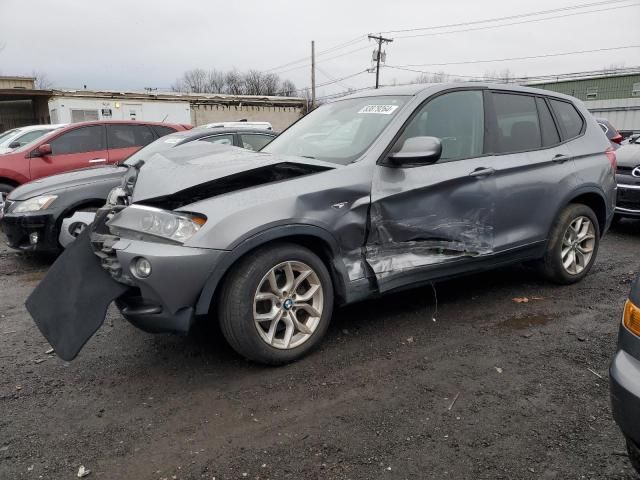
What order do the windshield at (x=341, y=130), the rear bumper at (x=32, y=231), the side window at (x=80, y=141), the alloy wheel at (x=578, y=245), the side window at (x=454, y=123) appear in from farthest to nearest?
the side window at (x=80, y=141) < the rear bumper at (x=32, y=231) < the alloy wheel at (x=578, y=245) < the side window at (x=454, y=123) < the windshield at (x=341, y=130)

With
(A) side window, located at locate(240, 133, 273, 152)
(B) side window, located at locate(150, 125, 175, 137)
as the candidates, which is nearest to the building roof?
(B) side window, located at locate(150, 125, 175, 137)

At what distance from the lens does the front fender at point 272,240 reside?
2904 mm

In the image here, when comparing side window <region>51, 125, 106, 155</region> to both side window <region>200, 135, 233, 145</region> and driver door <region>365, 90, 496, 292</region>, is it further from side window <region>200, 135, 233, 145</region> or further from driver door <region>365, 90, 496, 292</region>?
driver door <region>365, 90, 496, 292</region>

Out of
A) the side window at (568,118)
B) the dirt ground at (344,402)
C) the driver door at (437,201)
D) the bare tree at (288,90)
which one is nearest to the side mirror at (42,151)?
the dirt ground at (344,402)

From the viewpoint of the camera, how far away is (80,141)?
8.12m

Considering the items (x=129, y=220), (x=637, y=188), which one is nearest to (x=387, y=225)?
(x=129, y=220)

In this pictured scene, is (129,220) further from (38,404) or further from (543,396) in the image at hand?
(543,396)

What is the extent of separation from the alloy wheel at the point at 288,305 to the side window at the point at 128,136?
20.1 ft

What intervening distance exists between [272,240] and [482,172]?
1824mm

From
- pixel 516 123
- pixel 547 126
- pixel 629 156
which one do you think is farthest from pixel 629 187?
pixel 516 123

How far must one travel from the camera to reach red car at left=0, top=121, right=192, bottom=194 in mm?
7781

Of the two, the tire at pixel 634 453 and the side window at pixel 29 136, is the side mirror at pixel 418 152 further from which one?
the side window at pixel 29 136

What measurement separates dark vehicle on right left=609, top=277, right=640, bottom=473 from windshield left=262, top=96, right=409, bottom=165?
1.97 meters

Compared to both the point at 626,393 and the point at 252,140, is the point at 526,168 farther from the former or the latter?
the point at 252,140
